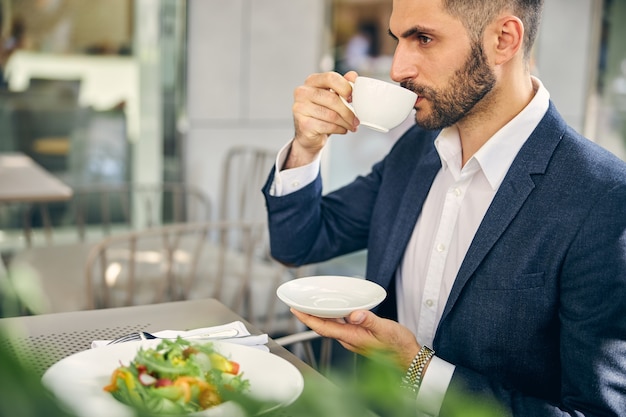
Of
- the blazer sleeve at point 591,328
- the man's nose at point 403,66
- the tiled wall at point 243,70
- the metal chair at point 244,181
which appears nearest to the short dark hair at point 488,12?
the man's nose at point 403,66

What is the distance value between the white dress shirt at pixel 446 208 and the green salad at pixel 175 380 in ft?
2.30

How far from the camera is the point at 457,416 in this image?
429 mm

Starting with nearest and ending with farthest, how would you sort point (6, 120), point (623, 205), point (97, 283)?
point (623, 205), point (97, 283), point (6, 120)

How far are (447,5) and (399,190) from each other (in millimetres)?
436

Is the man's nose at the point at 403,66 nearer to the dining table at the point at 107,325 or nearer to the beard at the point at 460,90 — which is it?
the beard at the point at 460,90

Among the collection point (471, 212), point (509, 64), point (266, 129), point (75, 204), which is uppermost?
point (509, 64)

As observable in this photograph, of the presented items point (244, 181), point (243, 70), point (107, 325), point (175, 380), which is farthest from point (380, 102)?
point (243, 70)

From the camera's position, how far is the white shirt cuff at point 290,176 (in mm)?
1660

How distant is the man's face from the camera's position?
1.48 m

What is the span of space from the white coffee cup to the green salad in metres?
0.65

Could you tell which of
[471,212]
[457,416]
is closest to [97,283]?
[471,212]

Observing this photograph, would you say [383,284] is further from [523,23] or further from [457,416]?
[457,416]

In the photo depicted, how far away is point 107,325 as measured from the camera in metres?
1.35

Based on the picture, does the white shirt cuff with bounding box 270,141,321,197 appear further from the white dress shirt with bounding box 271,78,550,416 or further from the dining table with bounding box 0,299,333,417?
the dining table with bounding box 0,299,333,417
